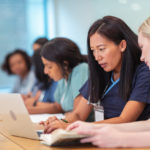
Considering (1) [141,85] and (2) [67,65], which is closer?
(1) [141,85]

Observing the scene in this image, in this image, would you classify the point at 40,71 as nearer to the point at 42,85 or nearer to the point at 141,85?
the point at 42,85

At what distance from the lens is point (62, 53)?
2.60m

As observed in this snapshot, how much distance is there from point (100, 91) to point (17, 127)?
67cm

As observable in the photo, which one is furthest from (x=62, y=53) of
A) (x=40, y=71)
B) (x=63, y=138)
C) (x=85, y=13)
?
(x=85, y=13)

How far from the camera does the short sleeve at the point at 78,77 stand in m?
2.56

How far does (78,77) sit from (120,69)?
0.69m

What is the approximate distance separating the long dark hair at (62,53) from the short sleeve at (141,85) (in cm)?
85

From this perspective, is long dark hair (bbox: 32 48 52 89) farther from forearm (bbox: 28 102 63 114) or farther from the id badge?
the id badge

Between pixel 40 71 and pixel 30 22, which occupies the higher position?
pixel 30 22

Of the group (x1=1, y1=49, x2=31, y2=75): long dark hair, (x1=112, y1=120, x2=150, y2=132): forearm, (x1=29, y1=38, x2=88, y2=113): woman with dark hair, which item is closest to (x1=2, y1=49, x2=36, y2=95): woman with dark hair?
(x1=1, y1=49, x2=31, y2=75): long dark hair

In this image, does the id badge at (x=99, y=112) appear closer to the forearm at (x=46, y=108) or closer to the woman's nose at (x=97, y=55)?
the woman's nose at (x=97, y=55)

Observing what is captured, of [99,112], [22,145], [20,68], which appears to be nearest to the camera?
[22,145]

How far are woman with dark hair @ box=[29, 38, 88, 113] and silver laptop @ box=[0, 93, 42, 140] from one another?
0.98m

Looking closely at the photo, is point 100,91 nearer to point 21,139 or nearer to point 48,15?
point 21,139
